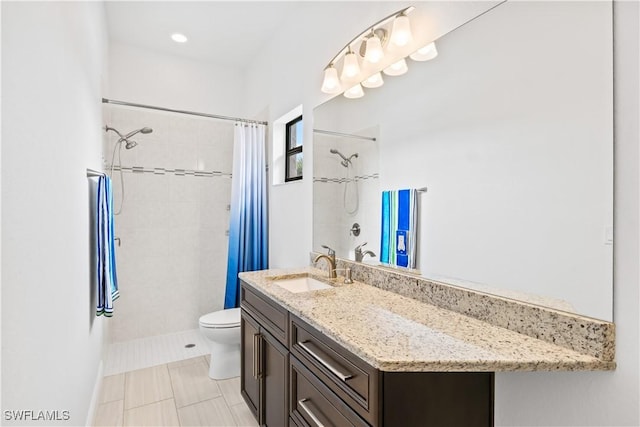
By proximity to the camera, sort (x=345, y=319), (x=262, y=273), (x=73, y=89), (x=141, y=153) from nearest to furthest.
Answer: (x=345, y=319)
(x=73, y=89)
(x=262, y=273)
(x=141, y=153)

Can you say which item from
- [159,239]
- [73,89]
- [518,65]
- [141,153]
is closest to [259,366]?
[73,89]

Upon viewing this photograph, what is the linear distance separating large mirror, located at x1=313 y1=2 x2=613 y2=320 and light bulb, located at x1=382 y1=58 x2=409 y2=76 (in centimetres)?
4

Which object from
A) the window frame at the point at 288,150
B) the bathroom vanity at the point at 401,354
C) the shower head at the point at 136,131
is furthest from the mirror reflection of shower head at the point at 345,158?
the shower head at the point at 136,131

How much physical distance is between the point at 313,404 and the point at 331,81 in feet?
5.69

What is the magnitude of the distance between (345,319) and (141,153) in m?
2.87

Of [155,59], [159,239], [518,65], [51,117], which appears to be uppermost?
[155,59]

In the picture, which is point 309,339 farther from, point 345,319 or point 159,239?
point 159,239

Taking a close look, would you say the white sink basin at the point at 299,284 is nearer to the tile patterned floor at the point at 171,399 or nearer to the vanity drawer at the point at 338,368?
the vanity drawer at the point at 338,368

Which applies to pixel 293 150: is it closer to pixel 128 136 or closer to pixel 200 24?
pixel 200 24

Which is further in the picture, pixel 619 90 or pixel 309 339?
pixel 309 339

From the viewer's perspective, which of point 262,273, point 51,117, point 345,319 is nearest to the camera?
point 51,117

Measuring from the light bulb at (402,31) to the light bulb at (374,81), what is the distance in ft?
0.69

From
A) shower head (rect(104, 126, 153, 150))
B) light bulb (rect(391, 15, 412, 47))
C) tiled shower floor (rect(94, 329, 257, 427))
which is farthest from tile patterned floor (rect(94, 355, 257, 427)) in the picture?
light bulb (rect(391, 15, 412, 47))

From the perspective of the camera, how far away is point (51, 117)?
1108 mm
